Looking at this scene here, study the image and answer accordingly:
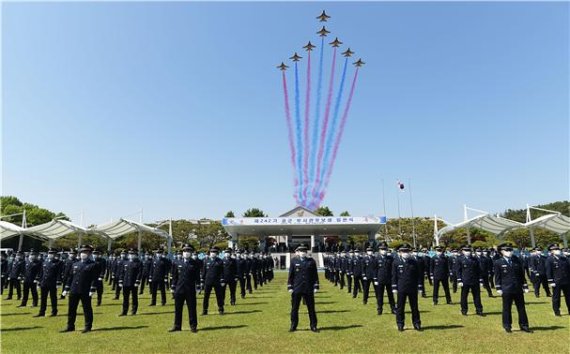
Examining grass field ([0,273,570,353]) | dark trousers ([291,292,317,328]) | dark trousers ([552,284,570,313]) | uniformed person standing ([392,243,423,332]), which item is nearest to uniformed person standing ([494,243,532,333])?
grass field ([0,273,570,353])

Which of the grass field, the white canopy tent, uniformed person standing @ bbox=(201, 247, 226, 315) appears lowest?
the grass field

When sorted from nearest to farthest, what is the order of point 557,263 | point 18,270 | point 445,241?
point 557,263 → point 18,270 → point 445,241

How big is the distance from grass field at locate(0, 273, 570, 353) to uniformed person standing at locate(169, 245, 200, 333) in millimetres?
331

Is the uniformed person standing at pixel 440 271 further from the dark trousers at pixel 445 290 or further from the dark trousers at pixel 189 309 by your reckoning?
the dark trousers at pixel 189 309

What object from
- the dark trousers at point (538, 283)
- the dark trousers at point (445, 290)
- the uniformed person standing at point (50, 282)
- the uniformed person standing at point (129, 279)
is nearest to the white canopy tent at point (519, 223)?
the dark trousers at point (538, 283)

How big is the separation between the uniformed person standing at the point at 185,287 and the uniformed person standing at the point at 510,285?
7.41m

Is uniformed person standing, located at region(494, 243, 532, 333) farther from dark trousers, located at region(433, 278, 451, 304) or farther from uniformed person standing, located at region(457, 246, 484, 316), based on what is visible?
dark trousers, located at region(433, 278, 451, 304)

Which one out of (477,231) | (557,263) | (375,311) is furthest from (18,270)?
(477,231)

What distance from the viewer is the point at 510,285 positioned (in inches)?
377

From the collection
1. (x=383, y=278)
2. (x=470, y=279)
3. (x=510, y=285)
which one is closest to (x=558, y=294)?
(x=470, y=279)

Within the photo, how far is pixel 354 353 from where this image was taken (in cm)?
767

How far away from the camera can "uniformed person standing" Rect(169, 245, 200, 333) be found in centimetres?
1009

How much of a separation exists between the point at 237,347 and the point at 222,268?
17.5 feet

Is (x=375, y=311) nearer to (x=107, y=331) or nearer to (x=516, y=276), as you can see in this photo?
(x=516, y=276)
